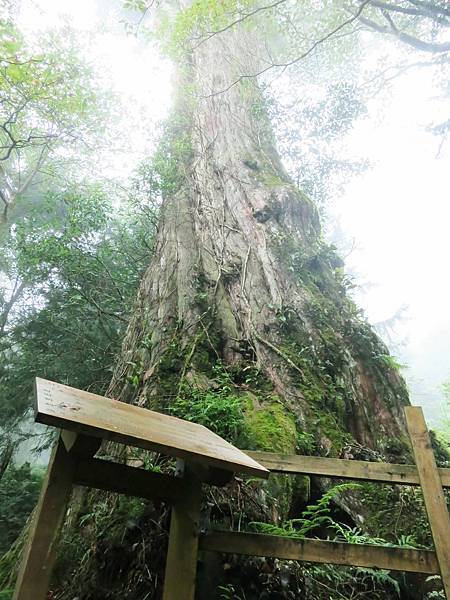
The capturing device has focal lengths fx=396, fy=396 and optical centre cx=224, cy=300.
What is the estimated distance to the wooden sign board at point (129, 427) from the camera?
158 centimetres

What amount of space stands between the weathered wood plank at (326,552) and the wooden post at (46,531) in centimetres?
79

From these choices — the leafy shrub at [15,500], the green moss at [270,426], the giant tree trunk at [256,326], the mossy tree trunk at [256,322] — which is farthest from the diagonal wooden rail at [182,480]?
the leafy shrub at [15,500]

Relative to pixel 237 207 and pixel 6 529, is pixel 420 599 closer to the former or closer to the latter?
pixel 237 207

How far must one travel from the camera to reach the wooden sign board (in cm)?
158

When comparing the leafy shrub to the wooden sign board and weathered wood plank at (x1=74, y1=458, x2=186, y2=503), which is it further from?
the wooden sign board

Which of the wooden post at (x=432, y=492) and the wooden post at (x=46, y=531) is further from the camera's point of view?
the wooden post at (x=432, y=492)

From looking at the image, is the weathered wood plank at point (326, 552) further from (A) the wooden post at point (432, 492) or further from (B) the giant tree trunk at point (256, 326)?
(B) the giant tree trunk at point (256, 326)

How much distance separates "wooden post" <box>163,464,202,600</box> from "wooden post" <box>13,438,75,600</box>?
1.99 feet

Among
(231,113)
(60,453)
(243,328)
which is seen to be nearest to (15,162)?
(231,113)

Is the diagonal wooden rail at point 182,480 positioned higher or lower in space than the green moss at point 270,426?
lower

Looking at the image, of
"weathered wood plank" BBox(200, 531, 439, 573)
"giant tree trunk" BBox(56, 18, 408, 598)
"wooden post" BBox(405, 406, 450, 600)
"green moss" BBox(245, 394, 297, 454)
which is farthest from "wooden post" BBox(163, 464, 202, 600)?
"wooden post" BBox(405, 406, 450, 600)

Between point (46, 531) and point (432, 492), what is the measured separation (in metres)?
1.96

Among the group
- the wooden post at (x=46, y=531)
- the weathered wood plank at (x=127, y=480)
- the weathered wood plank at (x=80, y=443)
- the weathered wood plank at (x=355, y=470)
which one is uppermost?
the weathered wood plank at (x=355, y=470)

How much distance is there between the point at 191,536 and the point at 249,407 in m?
1.75
